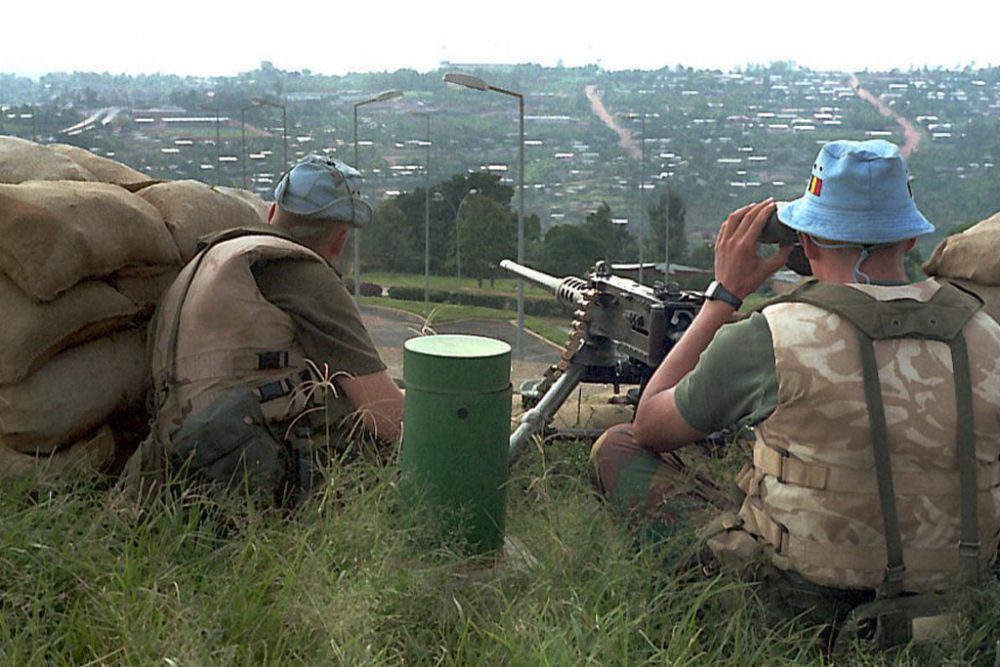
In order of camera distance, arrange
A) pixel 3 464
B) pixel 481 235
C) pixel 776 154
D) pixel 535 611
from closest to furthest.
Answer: pixel 535 611
pixel 3 464
pixel 481 235
pixel 776 154


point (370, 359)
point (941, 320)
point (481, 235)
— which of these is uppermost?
point (941, 320)

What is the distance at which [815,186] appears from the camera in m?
3.48

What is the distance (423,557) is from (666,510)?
0.93 metres

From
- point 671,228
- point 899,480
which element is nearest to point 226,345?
point 899,480

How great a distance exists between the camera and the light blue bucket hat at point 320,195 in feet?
16.4

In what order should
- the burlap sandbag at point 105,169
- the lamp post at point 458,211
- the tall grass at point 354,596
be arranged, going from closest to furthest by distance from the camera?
the tall grass at point 354,596 → the burlap sandbag at point 105,169 → the lamp post at point 458,211

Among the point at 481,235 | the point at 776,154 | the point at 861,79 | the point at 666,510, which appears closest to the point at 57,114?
the point at 481,235

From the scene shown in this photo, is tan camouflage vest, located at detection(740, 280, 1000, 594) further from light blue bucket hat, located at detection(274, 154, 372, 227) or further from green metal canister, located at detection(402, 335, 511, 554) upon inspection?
light blue bucket hat, located at detection(274, 154, 372, 227)

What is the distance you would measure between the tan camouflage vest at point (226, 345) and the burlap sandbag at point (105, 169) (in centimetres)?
147

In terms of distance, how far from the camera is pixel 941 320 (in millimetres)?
3238

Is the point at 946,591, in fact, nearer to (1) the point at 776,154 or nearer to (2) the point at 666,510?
(2) the point at 666,510

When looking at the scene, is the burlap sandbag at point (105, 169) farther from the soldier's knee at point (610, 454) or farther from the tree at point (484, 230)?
the tree at point (484, 230)

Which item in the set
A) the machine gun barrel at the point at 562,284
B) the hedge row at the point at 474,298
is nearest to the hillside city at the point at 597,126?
the hedge row at the point at 474,298

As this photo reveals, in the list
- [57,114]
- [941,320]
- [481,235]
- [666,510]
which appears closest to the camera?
[941,320]
